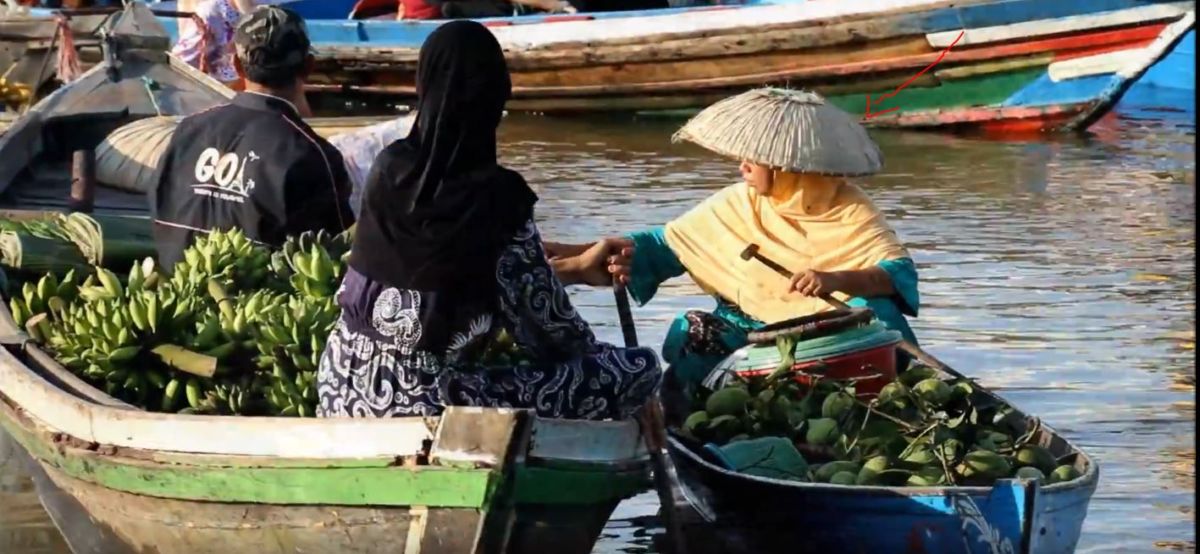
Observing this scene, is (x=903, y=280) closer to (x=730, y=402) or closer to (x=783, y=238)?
(x=783, y=238)

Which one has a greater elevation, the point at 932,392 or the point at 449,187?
the point at 449,187

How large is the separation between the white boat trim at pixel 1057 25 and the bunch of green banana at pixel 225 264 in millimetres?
7290

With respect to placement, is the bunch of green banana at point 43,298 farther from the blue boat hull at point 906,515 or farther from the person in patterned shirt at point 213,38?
the person in patterned shirt at point 213,38

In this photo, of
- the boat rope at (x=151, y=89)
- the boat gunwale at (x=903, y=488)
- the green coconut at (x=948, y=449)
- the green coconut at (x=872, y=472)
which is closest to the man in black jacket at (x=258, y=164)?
the boat gunwale at (x=903, y=488)

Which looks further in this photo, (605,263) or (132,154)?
(132,154)

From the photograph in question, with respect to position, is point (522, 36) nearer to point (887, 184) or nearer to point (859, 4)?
point (859, 4)

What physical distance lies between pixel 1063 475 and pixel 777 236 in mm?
1213

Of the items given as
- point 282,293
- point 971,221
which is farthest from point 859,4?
point 282,293

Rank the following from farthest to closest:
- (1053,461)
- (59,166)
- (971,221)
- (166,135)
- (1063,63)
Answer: (1063,63), (971,221), (59,166), (166,135), (1053,461)

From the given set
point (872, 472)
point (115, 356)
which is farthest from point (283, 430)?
point (872, 472)

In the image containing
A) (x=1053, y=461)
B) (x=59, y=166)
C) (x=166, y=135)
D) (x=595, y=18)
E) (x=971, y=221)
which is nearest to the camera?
(x=1053, y=461)

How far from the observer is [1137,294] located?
811 cm

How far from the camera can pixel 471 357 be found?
4359mm

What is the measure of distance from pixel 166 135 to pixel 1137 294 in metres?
3.83
